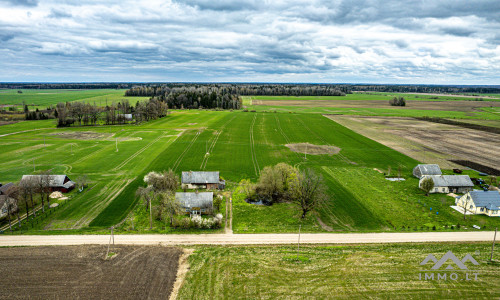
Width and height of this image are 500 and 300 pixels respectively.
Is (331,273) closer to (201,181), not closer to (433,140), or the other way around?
(201,181)

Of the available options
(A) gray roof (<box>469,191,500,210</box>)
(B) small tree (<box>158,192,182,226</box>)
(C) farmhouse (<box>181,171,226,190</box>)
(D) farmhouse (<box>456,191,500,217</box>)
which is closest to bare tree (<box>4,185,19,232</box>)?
(B) small tree (<box>158,192,182,226</box>)

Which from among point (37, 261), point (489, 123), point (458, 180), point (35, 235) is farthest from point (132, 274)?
point (489, 123)

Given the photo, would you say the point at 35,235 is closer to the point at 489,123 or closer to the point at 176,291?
the point at 176,291

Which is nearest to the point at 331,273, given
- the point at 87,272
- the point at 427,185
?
the point at 87,272

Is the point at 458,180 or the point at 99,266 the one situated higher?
the point at 458,180

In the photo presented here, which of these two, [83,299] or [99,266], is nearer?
[83,299]

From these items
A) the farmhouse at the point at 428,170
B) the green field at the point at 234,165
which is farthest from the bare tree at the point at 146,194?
the farmhouse at the point at 428,170
